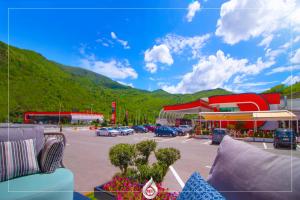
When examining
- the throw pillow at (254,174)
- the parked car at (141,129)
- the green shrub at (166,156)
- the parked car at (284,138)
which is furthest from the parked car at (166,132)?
the throw pillow at (254,174)

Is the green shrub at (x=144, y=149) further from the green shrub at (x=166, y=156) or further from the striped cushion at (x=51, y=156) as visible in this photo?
the striped cushion at (x=51, y=156)

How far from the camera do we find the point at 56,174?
10.8 ft

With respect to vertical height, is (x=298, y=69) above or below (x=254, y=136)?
above

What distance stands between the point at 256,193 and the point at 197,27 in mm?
3781

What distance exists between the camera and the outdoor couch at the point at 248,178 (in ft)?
3.54

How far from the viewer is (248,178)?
132 cm

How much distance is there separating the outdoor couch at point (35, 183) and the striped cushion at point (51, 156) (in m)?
0.11

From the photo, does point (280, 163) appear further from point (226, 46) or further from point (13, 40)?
point (13, 40)

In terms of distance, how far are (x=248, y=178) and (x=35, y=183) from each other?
2773mm

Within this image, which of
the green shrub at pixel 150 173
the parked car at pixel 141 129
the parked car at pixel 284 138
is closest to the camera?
the green shrub at pixel 150 173

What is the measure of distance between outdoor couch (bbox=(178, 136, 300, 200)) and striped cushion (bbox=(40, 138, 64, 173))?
2.83 m

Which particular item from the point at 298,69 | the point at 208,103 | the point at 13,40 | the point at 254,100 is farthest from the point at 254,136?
the point at 13,40

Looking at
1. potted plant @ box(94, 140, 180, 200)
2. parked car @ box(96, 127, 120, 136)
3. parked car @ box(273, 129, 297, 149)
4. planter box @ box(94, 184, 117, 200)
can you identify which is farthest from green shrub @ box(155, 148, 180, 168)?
parked car @ box(96, 127, 120, 136)

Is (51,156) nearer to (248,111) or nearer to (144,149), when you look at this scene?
(144,149)
